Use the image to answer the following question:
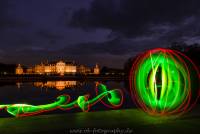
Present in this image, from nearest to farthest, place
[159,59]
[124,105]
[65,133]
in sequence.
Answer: [65,133] < [159,59] < [124,105]

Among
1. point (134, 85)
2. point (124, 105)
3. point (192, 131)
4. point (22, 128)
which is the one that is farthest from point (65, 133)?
point (124, 105)

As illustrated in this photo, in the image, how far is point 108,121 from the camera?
41.5ft

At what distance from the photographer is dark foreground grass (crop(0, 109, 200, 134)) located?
11.0 meters

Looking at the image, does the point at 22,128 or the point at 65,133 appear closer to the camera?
the point at 65,133

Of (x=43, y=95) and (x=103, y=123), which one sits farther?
(x=43, y=95)

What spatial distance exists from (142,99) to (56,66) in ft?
601

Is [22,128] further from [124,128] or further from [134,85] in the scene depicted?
[134,85]

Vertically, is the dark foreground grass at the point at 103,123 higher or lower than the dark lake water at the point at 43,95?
lower

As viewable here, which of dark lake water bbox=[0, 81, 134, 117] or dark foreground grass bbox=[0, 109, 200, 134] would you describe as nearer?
dark foreground grass bbox=[0, 109, 200, 134]

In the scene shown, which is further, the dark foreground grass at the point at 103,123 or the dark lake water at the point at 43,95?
the dark lake water at the point at 43,95

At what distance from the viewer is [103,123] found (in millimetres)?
12250

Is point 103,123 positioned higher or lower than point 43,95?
lower

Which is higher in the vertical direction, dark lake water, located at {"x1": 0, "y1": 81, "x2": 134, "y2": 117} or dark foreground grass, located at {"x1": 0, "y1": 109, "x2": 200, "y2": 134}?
dark lake water, located at {"x1": 0, "y1": 81, "x2": 134, "y2": 117}

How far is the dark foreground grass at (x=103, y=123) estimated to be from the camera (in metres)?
11.0
